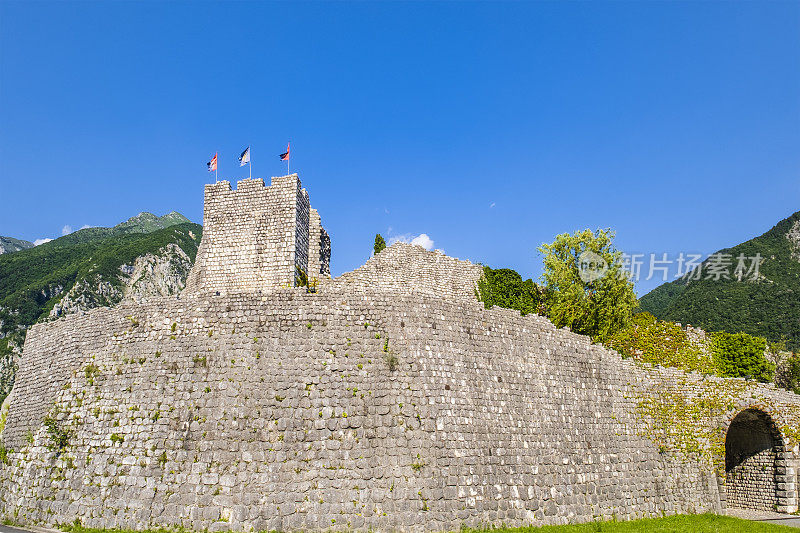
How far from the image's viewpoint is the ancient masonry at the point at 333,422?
43.4ft

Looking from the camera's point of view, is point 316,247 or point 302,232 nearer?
point 302,232

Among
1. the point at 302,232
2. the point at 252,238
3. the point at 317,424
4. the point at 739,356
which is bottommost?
the point at 317,424

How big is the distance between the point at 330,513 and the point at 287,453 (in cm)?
194

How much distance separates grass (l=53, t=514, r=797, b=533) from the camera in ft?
44.9

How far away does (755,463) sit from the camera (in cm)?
2492

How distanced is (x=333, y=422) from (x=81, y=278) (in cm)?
9191

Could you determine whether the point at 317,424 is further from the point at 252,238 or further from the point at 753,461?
the point at 753,461

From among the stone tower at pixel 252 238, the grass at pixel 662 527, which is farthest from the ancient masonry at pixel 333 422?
the stone tower at pixel 252 238

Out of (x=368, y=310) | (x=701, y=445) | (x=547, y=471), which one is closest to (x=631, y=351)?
(x=701, y=445)

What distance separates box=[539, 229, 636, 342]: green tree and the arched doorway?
7783 mm

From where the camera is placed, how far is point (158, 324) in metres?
16.1

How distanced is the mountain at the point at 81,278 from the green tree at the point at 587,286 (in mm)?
69728

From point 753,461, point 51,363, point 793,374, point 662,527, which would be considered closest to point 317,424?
point 51,363

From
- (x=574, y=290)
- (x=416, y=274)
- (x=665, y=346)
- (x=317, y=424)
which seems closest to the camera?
(x=317, y=424)
